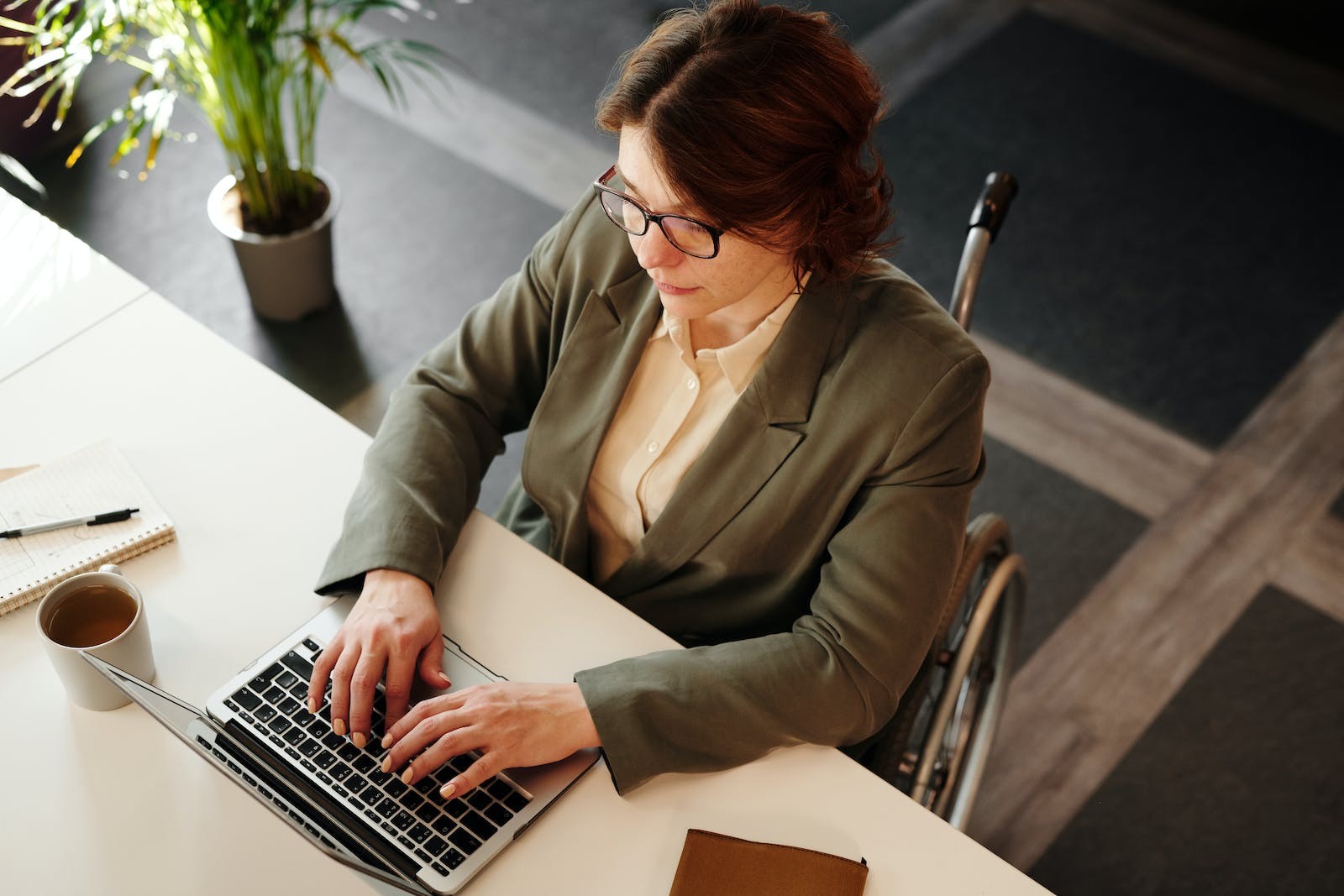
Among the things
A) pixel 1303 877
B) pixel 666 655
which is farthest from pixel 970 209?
pixel 666 655

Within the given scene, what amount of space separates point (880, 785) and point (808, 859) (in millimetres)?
125

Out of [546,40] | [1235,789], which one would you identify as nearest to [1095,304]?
[1235,789]

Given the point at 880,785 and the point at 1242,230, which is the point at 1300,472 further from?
the point at 880,785

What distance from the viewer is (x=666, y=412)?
57.4 inches

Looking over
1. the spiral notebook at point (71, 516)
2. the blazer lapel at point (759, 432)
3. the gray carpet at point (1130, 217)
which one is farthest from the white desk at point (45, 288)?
the gray carpet at point (1130, 217)

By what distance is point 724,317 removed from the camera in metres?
1.43

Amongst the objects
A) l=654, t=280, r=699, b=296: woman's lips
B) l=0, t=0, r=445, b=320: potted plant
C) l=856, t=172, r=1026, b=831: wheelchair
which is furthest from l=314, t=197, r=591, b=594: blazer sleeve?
l=0, t=0, r=445, b=320: potted plant

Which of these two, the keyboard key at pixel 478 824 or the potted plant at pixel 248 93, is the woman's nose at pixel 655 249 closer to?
the keyboard key at pixel 478 824

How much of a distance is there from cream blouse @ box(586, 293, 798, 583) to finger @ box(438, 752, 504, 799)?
0.40 m

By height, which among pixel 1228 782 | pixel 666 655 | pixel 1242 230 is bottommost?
pixel 1228 782

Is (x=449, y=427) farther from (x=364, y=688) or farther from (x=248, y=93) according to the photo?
(x=248, y=93)

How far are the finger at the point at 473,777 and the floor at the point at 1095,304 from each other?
3.25 ft

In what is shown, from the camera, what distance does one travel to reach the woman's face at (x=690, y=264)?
4.07ft

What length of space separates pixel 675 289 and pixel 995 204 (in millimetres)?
521
